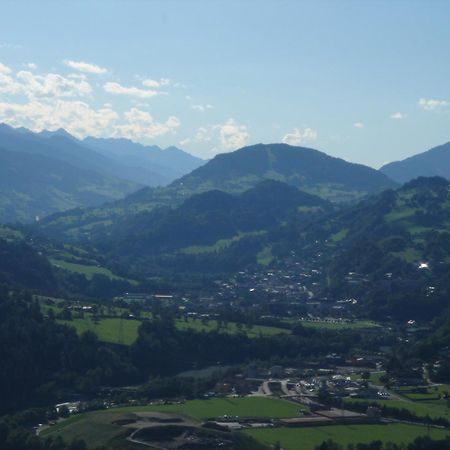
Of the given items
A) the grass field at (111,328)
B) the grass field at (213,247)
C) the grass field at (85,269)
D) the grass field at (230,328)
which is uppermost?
the grass field at (213,247)

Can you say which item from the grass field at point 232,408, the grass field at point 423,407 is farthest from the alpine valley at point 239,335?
the grass field at point 232,408

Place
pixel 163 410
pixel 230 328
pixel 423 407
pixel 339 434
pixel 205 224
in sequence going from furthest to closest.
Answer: pixel 205 224, pixel 230 328, pixel 423 407, pixel 163 410, pixel 339 434

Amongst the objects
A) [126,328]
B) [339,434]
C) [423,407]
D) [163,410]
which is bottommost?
[423,407]

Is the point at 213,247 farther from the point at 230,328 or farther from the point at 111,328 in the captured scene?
the point at 111,328

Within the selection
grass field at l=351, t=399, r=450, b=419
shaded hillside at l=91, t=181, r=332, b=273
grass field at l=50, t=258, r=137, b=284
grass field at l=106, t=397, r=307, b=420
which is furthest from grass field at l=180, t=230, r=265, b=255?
grass field at l=351, t=399, r=450, b=419

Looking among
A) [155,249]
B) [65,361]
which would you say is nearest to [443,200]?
[155,249]

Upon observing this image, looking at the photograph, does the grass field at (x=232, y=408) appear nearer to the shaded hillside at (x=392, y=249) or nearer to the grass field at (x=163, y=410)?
the grass field at (x=163, y=410)

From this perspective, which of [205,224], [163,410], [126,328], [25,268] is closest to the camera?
[163,410]

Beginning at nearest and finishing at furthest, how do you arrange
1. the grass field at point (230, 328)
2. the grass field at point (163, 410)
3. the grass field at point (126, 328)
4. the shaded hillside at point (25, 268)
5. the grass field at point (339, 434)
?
1. the grass field at point (339, 434)
2. the grass field at point (163, 410)
3. the grass field at point (126, 328)
4. the grass field at point (230, 328)
5. the shaded hillside at point (25, 268)

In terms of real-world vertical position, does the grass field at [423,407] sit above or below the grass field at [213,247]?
below

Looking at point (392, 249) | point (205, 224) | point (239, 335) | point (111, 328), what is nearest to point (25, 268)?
point (111, 328)
